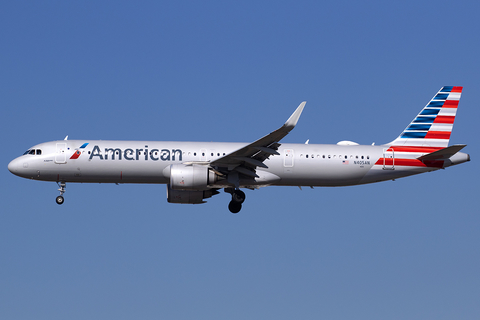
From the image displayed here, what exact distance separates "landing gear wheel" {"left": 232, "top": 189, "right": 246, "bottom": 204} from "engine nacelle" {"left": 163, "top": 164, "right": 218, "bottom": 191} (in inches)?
91.6

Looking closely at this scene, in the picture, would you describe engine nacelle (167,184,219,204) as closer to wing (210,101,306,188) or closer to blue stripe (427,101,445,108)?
wing (210,101,306,188)

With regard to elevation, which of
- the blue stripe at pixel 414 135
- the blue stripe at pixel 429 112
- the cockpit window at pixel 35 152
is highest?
the blue stripe at pixel 429 112

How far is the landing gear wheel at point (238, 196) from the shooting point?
121ft

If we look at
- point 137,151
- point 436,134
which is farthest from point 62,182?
point 436,134

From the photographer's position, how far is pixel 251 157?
34.9 meters

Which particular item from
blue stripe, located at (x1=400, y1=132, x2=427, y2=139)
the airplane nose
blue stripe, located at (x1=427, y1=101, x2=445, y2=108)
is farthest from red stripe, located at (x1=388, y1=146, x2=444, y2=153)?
the airplane nose

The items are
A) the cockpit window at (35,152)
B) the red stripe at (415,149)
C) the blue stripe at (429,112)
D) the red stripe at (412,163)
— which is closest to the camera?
the cockpit window at (35,152)

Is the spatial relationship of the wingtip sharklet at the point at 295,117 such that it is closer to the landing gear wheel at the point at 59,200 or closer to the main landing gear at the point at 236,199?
the main landing gear at the point at 236,199

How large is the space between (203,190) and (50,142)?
9155 mm

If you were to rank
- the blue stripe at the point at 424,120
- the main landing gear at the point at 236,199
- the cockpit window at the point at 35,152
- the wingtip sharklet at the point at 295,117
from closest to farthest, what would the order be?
1. the wingtip sharklet at the point at 295,117
2. the cockpit window at the point at 35,152
3. the main landing gear at the point at 236,199
4. the blue stripe at the point at 424,120

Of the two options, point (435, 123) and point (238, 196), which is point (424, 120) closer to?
point (435, 123)

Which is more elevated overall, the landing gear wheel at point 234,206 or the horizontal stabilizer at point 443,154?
the horizontal stabilizer at point 443,154

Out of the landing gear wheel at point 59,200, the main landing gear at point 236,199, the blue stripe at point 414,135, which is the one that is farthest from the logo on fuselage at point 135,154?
the blue stripe at point 414,135

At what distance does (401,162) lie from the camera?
38.0m
